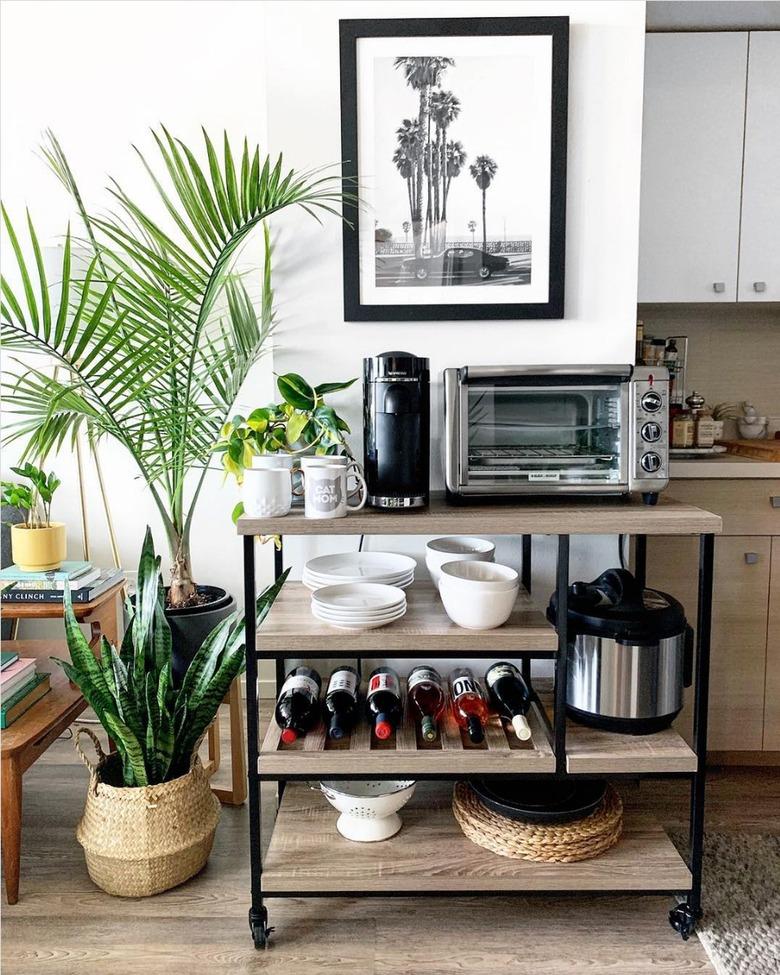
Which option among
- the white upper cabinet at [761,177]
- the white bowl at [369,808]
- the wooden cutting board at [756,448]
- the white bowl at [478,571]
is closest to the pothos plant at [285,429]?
the white bowl at [478,571]

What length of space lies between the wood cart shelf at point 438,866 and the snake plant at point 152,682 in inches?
12.8

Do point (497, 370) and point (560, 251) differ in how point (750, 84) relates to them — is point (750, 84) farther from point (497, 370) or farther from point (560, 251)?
point (497, 370)

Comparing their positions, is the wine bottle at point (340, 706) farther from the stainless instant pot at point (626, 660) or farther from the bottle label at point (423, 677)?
the stainless instant pot at point (626, 660)

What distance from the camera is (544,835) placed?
68.2 inches

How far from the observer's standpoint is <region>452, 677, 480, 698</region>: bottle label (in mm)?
1839

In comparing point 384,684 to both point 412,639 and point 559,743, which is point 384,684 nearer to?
point 412,639

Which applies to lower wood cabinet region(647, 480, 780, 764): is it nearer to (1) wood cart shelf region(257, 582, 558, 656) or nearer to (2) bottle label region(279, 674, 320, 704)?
(1) wood cart shelf region(257, 582, 558, 656)

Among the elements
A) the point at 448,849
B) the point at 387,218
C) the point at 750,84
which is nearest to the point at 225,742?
the point at 448,849

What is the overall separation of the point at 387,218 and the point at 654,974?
175 cm

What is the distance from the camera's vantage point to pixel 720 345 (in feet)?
9.45

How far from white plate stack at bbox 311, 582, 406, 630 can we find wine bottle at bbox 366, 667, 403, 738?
0.20 m

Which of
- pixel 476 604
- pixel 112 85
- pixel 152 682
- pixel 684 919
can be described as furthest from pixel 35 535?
pixel 684 919

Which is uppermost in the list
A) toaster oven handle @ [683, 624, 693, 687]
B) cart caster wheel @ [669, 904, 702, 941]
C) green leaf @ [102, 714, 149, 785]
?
toaster oven handle @ [683, 624, 693, 687]

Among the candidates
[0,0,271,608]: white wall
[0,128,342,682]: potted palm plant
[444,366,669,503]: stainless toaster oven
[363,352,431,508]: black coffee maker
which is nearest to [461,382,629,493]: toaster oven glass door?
[444,366,669,503]: stainless toaster oven
